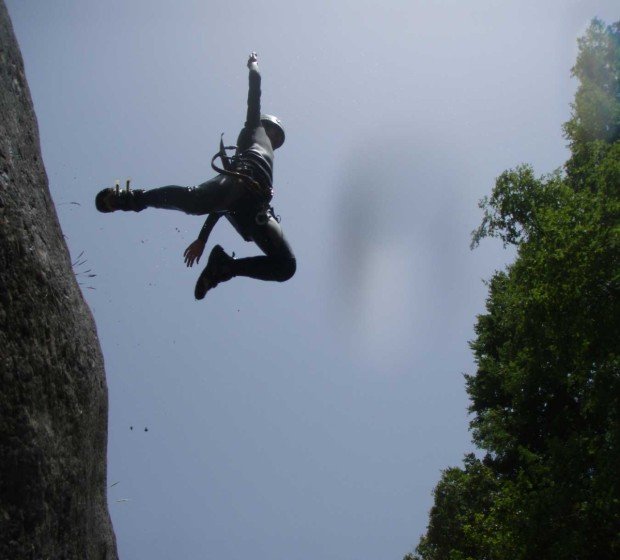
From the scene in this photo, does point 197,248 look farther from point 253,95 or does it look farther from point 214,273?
point 253,95

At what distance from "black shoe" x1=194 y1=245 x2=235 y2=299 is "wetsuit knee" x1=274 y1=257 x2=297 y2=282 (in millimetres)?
488

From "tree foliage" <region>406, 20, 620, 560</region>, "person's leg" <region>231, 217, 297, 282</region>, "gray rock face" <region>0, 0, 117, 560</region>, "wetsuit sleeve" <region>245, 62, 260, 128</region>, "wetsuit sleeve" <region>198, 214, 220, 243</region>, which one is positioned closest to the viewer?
"gray rock face" <region>0, 0, 117, 560</region>

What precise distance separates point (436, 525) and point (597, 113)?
12575mm

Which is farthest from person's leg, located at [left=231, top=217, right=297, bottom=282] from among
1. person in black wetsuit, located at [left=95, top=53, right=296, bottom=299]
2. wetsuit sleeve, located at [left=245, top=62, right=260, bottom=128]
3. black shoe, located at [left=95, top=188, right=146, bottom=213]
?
wetsuit sleeve, located at [left=245, top=62, right=260, bottom=128]

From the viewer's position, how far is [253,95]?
6070 mm

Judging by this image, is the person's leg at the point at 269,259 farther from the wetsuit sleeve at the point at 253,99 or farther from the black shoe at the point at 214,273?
the wetsuit sleeve at the point at 253,99

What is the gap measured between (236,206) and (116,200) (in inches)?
46.8

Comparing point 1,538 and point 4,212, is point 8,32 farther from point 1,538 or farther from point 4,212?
point 1,538

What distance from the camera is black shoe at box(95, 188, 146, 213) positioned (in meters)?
5.29

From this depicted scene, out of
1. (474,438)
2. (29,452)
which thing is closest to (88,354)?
(29,452)

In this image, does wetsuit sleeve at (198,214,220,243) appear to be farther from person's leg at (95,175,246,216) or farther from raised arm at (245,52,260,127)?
raised arm at (245,52,260,127)

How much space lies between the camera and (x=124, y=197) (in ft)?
17.4

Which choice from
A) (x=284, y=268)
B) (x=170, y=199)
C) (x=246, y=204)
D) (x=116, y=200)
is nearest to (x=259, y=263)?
(x=284, y=268)

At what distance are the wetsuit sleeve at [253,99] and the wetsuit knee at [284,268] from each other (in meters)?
1.72
